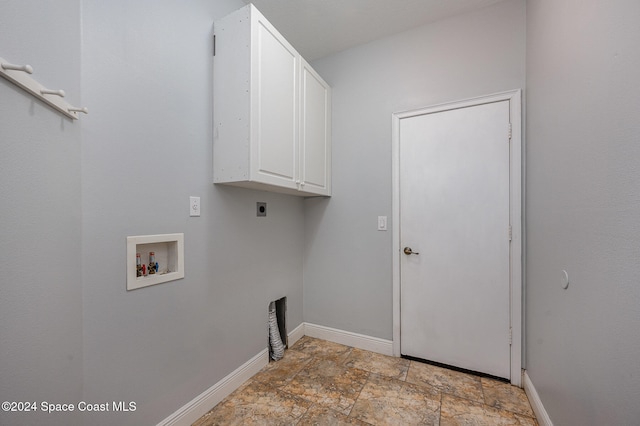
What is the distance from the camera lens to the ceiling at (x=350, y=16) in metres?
1.90

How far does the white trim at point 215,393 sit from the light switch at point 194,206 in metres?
1.09

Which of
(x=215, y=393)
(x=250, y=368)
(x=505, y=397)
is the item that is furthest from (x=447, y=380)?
(x=215, y=393)

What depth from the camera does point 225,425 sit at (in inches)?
57.0

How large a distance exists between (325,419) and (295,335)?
100 centimetres

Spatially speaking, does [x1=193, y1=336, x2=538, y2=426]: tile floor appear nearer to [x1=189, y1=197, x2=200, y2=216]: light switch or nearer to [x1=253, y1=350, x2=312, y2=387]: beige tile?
[x1=253, y1=350, x2=312, y2=387]: beige tile

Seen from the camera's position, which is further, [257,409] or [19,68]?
[257,409]

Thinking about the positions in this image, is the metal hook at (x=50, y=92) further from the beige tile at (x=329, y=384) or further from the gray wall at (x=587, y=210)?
the beige tile at (x=329, y=384)

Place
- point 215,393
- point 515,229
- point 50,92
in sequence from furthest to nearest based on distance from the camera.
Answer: point 515,229 < point 215,393 < point 50,92

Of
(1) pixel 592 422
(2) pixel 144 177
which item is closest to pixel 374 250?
(1) pixel 592 422

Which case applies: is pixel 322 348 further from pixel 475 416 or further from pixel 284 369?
pixel 475 416

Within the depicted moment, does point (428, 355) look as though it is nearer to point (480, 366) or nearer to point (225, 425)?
point (480, 366)

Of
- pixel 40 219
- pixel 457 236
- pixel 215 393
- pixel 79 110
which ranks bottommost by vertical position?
pixel 215 393

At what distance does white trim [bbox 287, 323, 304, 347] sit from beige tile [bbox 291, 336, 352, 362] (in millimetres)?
32

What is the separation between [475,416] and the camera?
1.52 m
